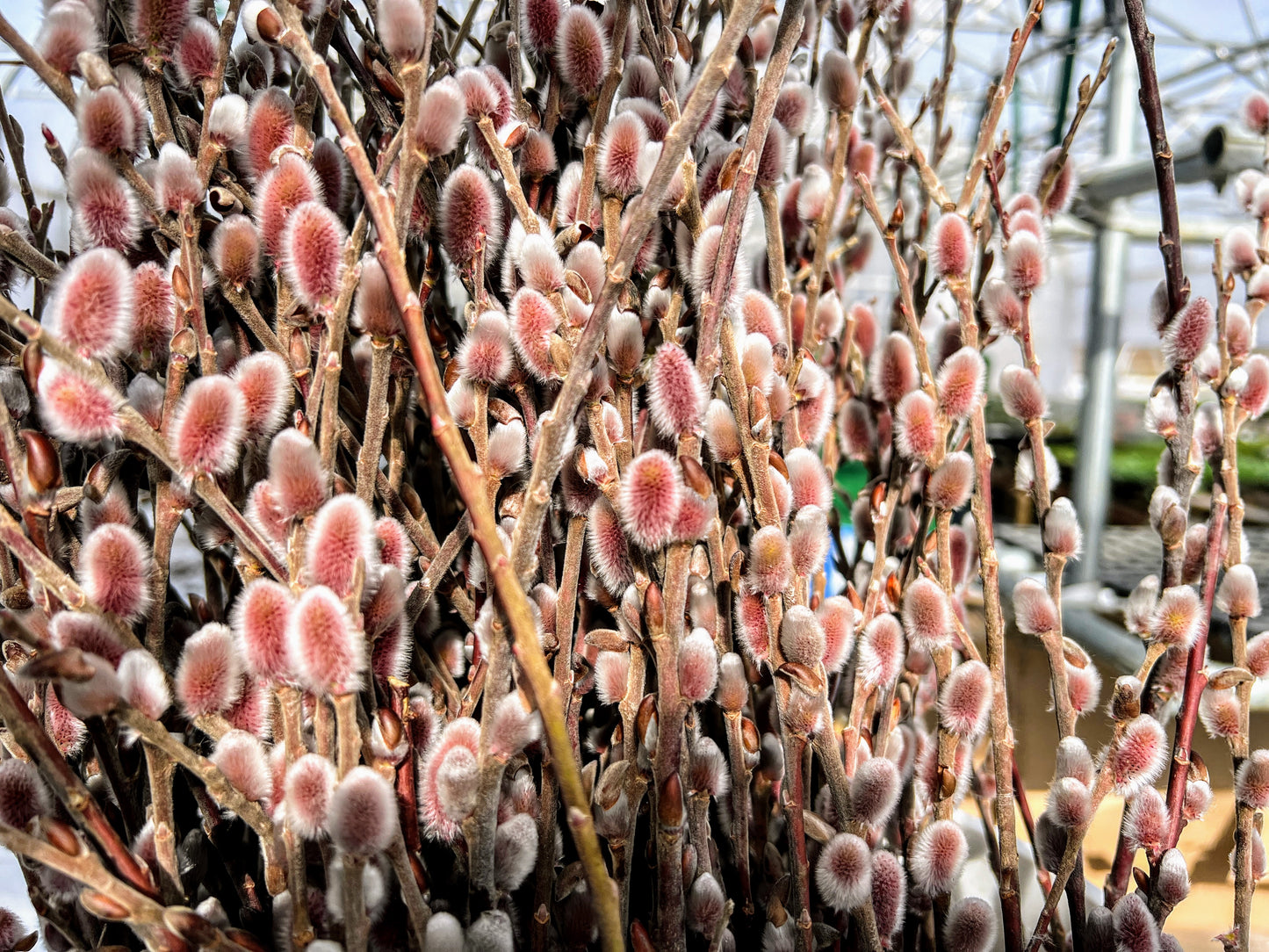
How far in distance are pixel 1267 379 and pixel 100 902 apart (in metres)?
0.65

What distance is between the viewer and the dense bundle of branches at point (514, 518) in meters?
0.32

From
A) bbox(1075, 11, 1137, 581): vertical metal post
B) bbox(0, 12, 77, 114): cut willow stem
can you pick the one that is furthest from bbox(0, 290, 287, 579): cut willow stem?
bbox(1075, 11, 1137, 581): vertical metal post

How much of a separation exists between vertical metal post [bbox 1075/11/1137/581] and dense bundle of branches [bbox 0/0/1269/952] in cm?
108

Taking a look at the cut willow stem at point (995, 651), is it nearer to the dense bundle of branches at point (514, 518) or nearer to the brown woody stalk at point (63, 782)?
the dense bundle of branches at point (514, 518)

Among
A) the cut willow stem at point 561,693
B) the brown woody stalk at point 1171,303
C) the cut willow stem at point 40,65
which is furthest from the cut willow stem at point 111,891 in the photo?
the brown woody stalk at point 1171,303

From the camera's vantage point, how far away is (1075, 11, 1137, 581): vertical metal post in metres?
1.52

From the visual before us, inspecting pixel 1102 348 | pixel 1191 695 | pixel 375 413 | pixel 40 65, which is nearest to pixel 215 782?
pixel 375 413

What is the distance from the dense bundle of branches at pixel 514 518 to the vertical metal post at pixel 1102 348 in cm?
108

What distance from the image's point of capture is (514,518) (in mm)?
397

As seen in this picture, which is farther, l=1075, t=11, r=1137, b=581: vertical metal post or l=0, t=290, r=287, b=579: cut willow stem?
l=1075, t=11, r=1137, b=581: vertical metal post

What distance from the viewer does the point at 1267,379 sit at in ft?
1.75

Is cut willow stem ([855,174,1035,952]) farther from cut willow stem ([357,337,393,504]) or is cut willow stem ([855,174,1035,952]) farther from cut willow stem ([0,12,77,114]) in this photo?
cut willow stem ([0,12,77,114])

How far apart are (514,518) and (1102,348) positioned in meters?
1.44

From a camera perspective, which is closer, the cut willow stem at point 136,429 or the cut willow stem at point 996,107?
the cut willow stem at point 136,429
